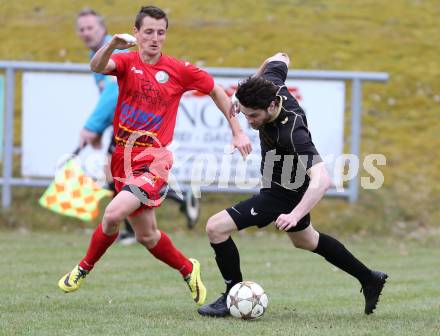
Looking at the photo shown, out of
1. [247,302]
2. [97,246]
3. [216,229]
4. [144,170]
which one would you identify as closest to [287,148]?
[216,229]

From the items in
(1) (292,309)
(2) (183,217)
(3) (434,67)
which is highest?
(3) (434,67)

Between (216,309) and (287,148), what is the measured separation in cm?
121

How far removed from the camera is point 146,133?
6.54 metres

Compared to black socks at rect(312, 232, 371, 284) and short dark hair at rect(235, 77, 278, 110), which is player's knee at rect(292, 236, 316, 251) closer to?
black socks at rect(312, 232, 371, 284)

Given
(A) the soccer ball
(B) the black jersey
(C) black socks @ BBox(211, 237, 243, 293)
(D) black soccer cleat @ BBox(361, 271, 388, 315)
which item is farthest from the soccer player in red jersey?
(D) black soccer cleat @ BBox(361, 271, 388, 315)

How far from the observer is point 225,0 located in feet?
61.6

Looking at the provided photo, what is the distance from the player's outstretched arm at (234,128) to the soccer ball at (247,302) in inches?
36.3

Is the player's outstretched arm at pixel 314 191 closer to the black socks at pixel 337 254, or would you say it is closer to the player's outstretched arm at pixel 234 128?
the black socks at pixel 337 254

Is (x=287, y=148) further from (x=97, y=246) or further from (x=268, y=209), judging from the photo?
(x=97, y=246)

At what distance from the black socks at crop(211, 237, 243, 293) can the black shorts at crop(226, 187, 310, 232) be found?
0.17 m

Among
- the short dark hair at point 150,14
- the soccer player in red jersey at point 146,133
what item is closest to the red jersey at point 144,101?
the soccer player in red jersey at point 146,133

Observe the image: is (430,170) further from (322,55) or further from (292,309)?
(292,309)

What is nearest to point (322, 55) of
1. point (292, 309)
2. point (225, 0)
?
point (225, 0)

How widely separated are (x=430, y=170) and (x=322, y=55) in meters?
3.58
